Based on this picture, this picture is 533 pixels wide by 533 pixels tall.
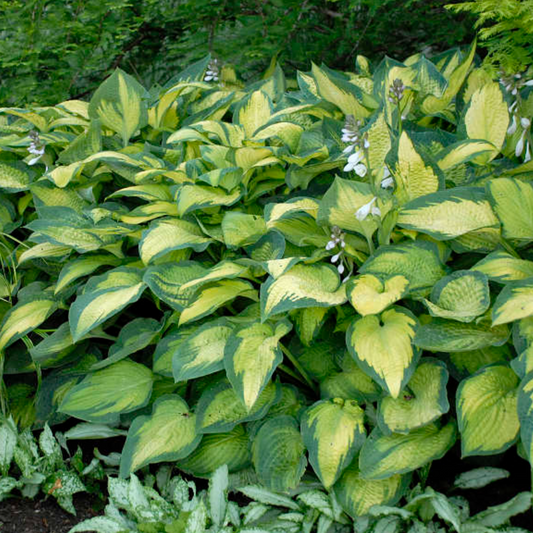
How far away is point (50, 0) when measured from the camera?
355 centimetres

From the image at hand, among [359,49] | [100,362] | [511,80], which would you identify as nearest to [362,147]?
[511,80]

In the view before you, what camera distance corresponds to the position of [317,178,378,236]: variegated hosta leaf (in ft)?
6.24

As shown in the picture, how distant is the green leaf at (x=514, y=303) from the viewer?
1613 mm

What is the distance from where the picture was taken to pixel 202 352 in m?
1.95

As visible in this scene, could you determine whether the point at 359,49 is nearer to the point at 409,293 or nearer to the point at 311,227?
the point at 311,227

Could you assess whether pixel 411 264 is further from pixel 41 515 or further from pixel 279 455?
pixel 41 515

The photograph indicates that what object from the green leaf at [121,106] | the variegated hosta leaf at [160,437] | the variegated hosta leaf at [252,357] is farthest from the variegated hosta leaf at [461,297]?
the green leaf at [121,106]

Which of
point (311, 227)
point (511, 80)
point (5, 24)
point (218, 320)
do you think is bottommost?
point (218, 320)

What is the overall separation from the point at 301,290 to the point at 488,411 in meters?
0.58

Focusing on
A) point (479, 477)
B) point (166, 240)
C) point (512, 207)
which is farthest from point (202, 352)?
point (512, 207)

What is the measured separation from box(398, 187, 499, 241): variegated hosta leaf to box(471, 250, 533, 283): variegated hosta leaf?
0.10 meters

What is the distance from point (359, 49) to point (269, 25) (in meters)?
0.61

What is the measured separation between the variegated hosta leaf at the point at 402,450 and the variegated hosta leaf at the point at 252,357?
1.07ft

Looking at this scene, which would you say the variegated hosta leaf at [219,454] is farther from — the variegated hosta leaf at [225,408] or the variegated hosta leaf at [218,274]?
the variegated hosta leaf at [218,274]
